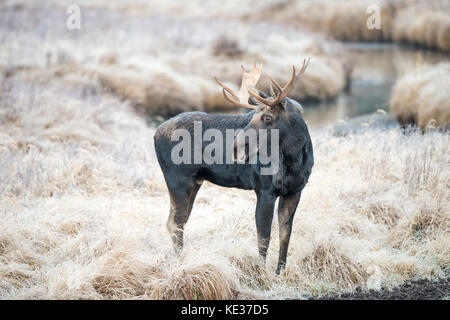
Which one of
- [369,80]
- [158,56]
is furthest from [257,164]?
[369,80]

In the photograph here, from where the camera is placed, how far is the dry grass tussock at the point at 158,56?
539 inches

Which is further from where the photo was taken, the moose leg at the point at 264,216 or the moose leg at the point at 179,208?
the moose leg at the point at 179,208

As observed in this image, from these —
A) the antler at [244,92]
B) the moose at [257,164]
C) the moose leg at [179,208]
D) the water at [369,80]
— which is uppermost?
the antler at [244,92]

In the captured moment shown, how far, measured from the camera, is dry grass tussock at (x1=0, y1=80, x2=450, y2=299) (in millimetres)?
4402

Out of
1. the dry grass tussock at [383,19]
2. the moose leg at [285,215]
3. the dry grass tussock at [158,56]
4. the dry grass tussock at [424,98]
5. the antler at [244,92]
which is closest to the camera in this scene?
the antler at [244,92]

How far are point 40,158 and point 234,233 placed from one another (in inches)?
139

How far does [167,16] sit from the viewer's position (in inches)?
987

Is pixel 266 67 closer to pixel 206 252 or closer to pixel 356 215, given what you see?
pixel 356 215

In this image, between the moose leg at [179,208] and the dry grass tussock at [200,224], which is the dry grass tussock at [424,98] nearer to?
the dry grass tussock at [200,224]

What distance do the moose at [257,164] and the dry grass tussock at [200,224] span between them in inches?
15.9

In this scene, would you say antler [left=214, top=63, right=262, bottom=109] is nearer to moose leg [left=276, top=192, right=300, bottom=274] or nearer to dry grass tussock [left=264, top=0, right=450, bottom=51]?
moose leg [left=276, top=192, right=300, bottom=274]

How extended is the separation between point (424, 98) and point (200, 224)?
7231 millimetres

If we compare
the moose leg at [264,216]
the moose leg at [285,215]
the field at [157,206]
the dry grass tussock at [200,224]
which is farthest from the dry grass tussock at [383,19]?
the moose leg at [264,216]

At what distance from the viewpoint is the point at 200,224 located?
237 inches
